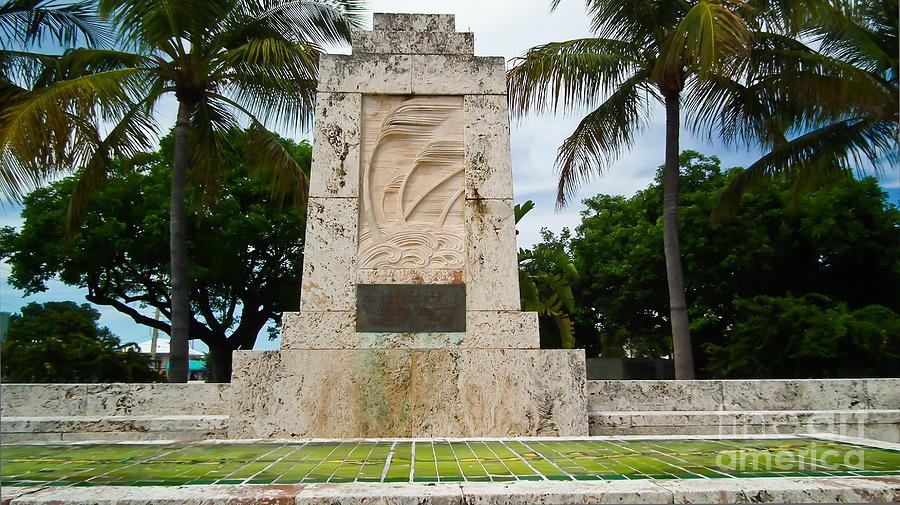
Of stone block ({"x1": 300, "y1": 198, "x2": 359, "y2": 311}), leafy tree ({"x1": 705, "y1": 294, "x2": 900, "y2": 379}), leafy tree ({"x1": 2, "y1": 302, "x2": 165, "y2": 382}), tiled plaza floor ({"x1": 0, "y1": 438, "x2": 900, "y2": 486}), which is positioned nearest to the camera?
tiled plaza floor ({"x1": 0, "y1": 438, "x2": 900, "y2": 486})

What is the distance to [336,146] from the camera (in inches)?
286

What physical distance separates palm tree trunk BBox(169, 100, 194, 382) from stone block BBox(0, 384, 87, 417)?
11.4 ft

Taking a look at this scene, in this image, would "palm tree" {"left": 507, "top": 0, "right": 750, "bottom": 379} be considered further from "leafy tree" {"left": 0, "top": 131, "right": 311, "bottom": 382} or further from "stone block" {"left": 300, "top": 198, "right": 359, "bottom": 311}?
"leafy tree" {"left": 0, "top": 131, "right": 311, "bottom": 382}

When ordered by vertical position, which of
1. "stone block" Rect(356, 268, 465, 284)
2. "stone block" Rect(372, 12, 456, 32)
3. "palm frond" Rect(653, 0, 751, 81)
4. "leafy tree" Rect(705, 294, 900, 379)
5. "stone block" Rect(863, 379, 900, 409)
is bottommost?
"stone block" Rect(863, 379, 900, 409)

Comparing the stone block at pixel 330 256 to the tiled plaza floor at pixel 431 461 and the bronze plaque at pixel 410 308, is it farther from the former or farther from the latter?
the tiled plaza floor at pixel 431 461

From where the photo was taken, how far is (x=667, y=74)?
1165 centimetres

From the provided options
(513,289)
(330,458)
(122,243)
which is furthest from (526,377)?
(122,243)

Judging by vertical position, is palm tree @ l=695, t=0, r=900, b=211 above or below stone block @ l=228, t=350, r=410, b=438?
above

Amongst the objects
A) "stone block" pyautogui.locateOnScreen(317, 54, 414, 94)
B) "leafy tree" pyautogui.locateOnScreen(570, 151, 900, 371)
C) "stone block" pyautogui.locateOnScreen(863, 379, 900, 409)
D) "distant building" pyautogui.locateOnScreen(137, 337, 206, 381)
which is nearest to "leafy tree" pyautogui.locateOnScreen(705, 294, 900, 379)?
"leafy tree" pyautogui.locateOnScreen(570, 151, 900, 371)


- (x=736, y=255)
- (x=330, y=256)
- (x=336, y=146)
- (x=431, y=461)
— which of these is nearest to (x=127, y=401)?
(x=330, y=256)

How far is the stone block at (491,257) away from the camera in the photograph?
6824 mm

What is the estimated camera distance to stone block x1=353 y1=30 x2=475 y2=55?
7656mm

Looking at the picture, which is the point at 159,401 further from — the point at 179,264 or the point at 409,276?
the point at 179,264

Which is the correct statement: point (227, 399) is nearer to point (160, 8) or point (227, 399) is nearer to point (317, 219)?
point (317, 219)
